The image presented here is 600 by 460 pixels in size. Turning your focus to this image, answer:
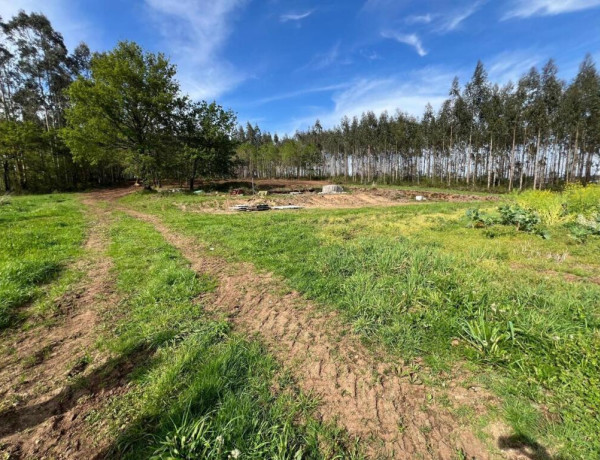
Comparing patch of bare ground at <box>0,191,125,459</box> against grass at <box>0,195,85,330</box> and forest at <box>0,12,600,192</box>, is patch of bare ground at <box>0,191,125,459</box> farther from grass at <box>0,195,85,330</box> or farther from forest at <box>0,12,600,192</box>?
forest at <box>0,12,600,192</box>

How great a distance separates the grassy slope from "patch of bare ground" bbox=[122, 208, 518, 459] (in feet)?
0.91

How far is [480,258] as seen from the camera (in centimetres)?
519

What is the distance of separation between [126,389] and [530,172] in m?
62.1

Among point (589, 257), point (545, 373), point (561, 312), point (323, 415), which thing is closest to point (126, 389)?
point (323, 415)

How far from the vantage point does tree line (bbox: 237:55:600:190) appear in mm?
30969

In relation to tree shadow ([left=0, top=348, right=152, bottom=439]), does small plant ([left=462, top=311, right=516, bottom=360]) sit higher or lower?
higher

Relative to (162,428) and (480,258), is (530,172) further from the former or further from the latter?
(162,428)

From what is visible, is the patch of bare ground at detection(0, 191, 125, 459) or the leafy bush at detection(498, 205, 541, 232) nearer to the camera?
the patch of bare ground at detection(0, 191, 125, 459)

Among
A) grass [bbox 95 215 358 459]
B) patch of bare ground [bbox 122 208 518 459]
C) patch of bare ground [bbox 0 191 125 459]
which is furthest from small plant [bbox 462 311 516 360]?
patch of bare ground [bbox 0 191 125 459]

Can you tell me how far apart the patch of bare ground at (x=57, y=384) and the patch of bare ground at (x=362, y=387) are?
56.5 inches

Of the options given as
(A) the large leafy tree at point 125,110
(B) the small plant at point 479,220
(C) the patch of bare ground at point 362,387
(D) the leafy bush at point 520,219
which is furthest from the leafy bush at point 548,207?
(A) the large leafy tree at point 125,110

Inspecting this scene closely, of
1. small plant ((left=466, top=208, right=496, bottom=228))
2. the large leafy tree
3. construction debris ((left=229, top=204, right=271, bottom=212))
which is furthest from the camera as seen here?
the large leafy tree

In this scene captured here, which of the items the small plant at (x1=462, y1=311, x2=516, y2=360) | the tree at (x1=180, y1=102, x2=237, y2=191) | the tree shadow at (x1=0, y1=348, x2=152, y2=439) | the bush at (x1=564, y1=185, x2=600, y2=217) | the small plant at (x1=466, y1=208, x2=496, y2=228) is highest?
the tree at (x1=180, y1=102, x2=237, y2=191)

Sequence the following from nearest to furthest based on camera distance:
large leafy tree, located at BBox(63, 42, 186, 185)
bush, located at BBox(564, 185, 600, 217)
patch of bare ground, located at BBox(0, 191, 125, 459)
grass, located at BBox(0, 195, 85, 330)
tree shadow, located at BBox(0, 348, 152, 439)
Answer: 1. patch of bare ground, located at BBox(0, 191, 125, 459)
2. tree shadow, located at BBox(0, 348, 152, 439)
3. grass, located at BBox(0, 195, 85, 330)
4. bush, located at BBox(564, 185, 600, 217)
5. large leafy tree, located at BBox(63, 42, 186, 185)
